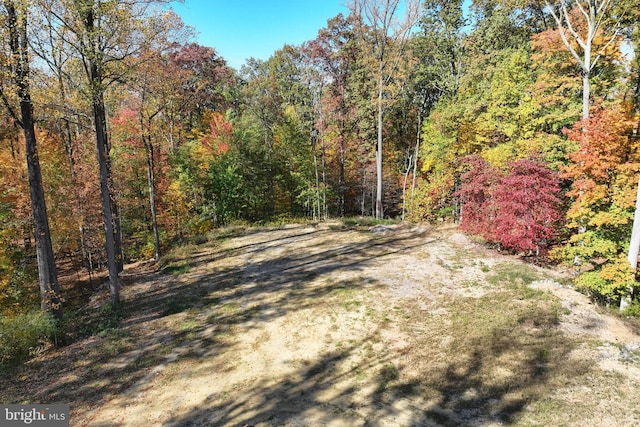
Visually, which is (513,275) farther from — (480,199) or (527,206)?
(480,199)

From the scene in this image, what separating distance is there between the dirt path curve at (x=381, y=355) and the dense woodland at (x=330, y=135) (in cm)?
276

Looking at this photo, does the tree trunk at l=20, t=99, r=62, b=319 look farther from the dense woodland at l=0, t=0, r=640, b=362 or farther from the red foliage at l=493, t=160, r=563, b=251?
the red foliage at l=493, t=160, r=563, b=251

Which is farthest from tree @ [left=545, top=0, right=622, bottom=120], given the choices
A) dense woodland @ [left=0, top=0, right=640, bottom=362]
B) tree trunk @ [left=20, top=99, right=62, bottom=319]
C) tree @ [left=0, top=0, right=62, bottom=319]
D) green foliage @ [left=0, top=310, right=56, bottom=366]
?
green foliage @ [left=0, top=310, right=56, bottom=366]

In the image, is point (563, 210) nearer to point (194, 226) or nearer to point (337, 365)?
point (337, 365)

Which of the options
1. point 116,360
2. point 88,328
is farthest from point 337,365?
point 88,328

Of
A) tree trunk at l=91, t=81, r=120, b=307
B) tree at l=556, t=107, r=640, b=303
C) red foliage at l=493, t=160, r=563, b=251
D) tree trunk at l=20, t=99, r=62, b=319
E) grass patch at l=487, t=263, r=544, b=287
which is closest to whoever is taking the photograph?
tree at l=556, t=107, r=640, b=303

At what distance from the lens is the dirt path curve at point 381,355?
20.3 ft

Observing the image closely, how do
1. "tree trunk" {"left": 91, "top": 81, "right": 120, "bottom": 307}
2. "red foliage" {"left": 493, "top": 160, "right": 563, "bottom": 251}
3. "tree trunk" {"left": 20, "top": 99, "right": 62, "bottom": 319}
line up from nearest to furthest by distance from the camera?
"tree trunk" {"left": 20, "top": 99, "right": 62, "bottom": 319} < "tree trunk" {"left": 91, "top": 81, "right": 120, "bottom": 307} < "red foliage" {"left": 493, "top": 160, "right": 563, "bottom": 251}

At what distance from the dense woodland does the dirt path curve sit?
2760mm

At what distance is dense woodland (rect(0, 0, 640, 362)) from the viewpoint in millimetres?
10109

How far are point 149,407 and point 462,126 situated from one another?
79.4 ft

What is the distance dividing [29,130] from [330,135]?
23401 millimetres

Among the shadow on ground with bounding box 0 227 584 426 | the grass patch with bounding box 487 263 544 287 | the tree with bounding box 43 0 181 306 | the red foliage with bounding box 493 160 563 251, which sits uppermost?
the tree with bounding box 43 0 181 306

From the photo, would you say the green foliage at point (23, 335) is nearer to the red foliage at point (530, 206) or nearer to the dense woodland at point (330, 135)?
the dense woodland at point (330, 135)
